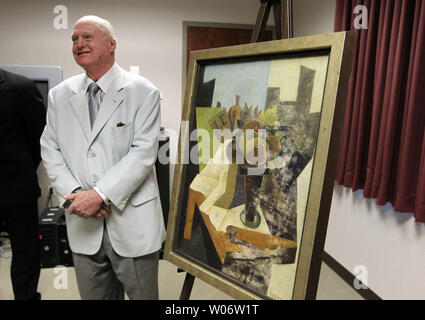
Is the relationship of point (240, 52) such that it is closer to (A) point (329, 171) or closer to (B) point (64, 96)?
(A) point (329, 171)

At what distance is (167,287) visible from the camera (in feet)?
7.02

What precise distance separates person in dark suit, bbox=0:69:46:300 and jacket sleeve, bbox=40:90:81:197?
1.71ft

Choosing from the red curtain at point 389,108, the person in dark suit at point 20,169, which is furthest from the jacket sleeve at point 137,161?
the red curtain at point 389,108

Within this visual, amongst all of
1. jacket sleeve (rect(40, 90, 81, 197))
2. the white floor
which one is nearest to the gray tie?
jacket sleeve (rect(40, 90, 81, 197))

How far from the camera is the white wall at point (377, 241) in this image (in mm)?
1693

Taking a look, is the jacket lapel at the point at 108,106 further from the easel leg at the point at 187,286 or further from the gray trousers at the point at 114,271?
the easel leg at the point at 187,286

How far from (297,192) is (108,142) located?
2.24ft

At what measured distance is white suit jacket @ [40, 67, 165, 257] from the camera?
1.13 meters

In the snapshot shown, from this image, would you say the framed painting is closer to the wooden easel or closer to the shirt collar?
the wooden easel

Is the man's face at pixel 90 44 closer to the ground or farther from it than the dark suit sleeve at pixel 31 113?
farther from it

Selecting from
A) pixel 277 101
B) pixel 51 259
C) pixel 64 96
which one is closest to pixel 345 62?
pixel 277 101

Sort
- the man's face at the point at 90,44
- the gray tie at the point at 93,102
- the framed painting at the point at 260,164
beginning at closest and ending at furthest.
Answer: the framed painting at the point at 260,164 → the man's face at the point at 90,44 → the gray tie at the point at 93,102

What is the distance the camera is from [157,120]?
46.6 inches

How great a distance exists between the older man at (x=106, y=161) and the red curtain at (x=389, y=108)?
1289mm
